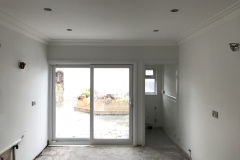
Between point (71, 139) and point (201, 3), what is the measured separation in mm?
4279

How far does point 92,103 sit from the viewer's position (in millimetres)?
5328

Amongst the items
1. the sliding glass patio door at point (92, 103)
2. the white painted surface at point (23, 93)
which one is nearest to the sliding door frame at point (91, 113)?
the sliding glass patio door at point (92, 103)

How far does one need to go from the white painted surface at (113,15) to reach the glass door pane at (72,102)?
4.56 feet

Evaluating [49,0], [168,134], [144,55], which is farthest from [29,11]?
[168,134]

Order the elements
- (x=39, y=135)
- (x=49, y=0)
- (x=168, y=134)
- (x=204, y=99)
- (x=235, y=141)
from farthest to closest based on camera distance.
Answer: (x=168, y=134) → (x=39, y=135) → (x=204, y=99) → (x=235, y=141) → (x=49, y=0)

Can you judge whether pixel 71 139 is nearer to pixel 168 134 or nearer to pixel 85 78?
pixel 85 78

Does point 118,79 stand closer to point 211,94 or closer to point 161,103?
point 161,103

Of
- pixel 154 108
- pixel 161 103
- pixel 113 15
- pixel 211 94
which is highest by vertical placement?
pixel 113 15

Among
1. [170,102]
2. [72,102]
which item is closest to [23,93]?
[72,102]

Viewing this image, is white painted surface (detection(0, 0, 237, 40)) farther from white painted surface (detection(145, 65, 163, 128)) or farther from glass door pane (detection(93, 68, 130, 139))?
white painted surface (detection(145, 65, 163, 128))

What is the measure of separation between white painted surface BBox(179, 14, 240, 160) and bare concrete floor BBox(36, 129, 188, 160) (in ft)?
1.36

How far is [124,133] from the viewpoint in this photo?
5.41 meters

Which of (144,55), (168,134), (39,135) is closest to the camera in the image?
(39,135)

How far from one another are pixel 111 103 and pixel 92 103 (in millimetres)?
471
